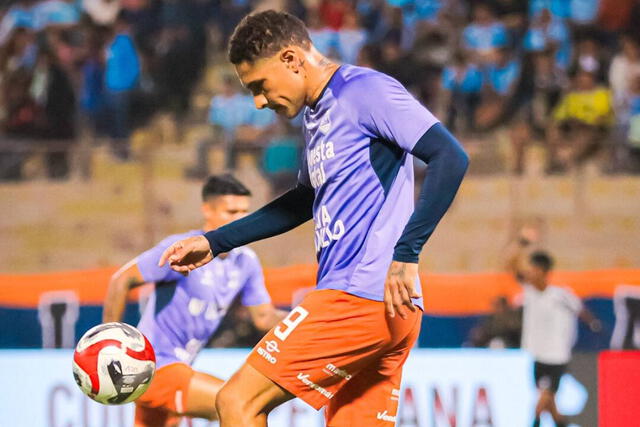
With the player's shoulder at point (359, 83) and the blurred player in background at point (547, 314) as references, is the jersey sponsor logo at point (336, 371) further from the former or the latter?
the blurred player in background at point (547, 314)

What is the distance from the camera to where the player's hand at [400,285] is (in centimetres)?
320

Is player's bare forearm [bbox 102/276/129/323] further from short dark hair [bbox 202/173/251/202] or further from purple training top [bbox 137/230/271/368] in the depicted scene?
short dark hair [bbox 202/173/251/202]

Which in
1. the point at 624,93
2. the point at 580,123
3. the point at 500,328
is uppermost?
the point at 624,93

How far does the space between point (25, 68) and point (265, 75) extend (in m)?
8.94

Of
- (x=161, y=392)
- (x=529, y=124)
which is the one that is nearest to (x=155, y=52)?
(x=529, y=124)

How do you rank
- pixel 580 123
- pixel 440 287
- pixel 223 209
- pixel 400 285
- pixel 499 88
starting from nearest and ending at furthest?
pixel 400 285 → pixel 223 209 → pixel 440 287 → pixel 580 123 → pixel 499 88

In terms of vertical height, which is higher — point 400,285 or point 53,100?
point 53,100

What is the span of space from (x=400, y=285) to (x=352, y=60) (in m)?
8.60

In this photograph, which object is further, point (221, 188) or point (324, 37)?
point (324, 37)

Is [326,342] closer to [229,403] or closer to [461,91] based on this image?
[229,403]

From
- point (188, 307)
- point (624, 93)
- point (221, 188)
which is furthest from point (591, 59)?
point (188, 307)

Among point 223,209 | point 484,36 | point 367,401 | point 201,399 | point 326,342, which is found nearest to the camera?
point 326,342

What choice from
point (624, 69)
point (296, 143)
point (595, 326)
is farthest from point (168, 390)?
point (624, 69)

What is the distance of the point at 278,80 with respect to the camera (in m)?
3.49
